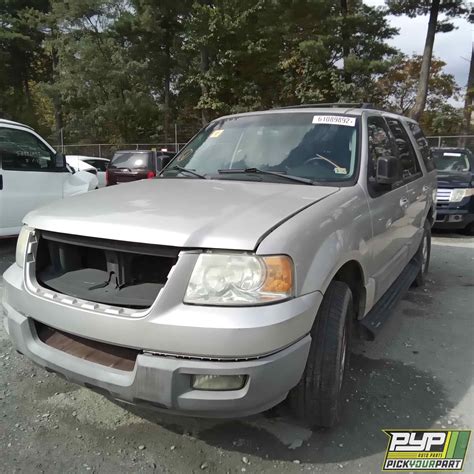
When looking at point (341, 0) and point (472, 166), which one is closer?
point (472, 166)

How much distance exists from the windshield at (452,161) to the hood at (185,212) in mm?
8046

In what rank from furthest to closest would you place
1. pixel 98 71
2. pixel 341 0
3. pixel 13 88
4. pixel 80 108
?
pixel 13 88 → pixel 80 108 → pixel 98 71 → pixel 341 0

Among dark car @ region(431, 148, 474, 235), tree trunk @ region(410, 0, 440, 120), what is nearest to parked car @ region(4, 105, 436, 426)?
dark car @ region(431, 148, 474, 235)

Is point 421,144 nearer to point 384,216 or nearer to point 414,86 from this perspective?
point 384,216

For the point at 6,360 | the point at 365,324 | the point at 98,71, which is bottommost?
the point at 6,360

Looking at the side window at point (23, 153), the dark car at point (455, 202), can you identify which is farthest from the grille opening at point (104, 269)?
the dark car at point (455, 202)

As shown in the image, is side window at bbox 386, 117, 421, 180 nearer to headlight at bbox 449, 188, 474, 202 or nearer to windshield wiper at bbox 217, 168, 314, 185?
windshield wiper at bbox 217, 168, 314, 185

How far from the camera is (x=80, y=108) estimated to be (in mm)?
32906

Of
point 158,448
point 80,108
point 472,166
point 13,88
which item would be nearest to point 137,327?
point 158,448

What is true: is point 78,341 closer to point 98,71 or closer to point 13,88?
point 98,71

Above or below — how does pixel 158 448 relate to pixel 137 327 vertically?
below

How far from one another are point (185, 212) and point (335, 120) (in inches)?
66.4

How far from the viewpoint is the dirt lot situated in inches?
94.0

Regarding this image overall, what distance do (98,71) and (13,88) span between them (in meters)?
12.5
